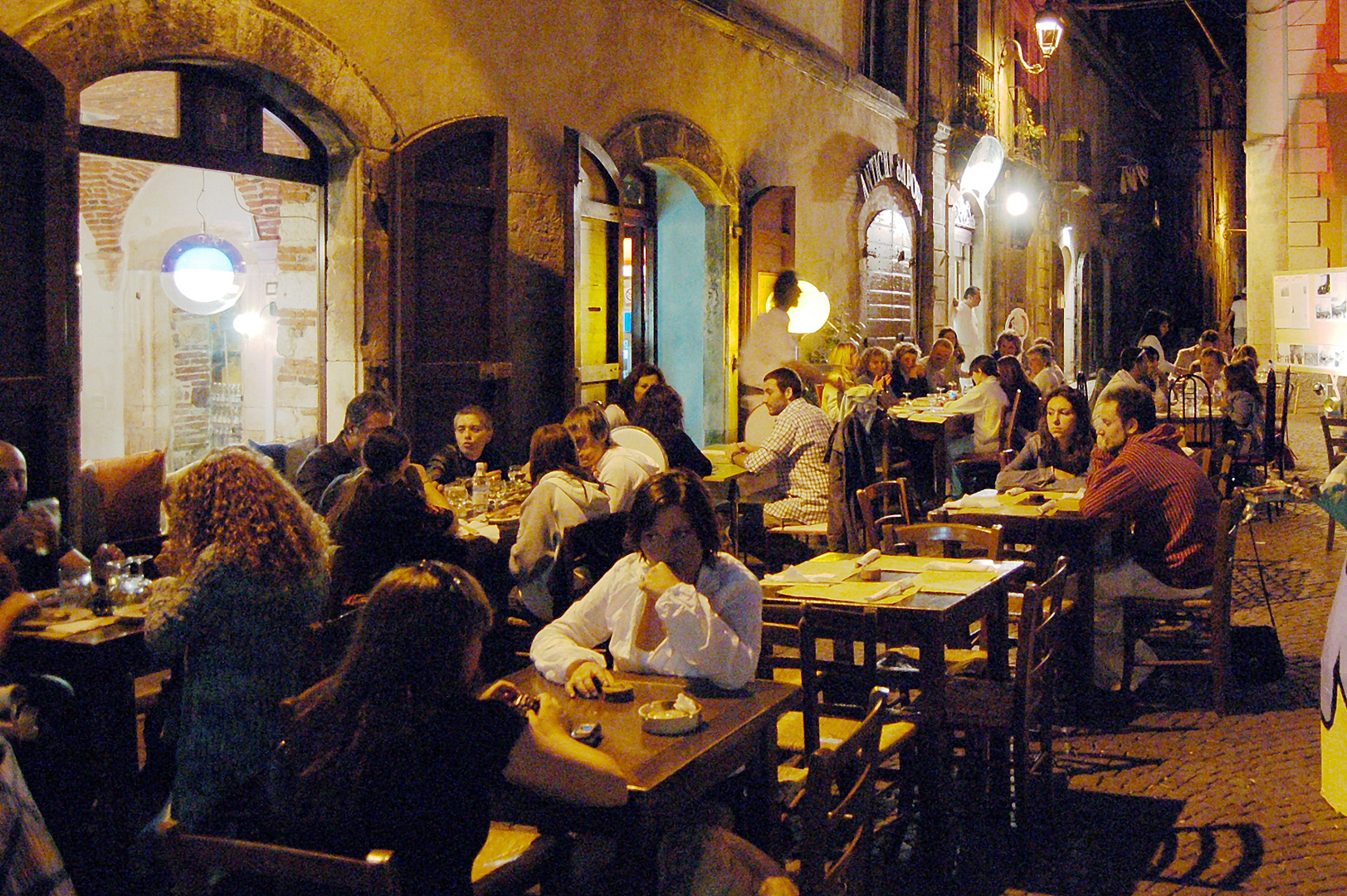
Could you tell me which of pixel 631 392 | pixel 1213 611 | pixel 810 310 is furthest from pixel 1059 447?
pixel 810 310

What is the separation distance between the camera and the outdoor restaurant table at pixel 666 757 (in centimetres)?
270

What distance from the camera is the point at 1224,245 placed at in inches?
1457

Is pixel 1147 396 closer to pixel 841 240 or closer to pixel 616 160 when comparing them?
pixel 616 160

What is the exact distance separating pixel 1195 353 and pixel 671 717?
50.9ft

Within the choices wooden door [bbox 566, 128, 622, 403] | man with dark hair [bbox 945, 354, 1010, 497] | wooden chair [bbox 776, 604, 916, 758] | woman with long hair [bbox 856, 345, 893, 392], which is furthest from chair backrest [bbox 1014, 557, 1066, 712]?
woman with long hair [bbox 856, 345, 893, 392]

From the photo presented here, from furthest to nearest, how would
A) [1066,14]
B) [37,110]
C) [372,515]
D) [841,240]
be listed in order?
[1066,14] < [841,240] < [37,110] < [372,515]

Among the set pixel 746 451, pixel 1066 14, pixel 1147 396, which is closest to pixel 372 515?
pixel 1147 396

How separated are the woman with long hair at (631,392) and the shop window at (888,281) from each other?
19.7 feet

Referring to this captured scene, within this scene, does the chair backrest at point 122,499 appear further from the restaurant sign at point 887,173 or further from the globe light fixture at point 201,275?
the restaurant sign at point 887,173

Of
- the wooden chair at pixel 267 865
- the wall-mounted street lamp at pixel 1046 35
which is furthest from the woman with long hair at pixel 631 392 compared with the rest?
the wall-mounted street lamp at pixel 1046 35

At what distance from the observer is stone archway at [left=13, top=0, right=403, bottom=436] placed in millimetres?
5691

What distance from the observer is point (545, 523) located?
210 inches

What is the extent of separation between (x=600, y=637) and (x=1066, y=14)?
2073 cm

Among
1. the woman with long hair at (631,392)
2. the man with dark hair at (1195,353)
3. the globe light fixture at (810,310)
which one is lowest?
the woman with long hair at (631,392)
